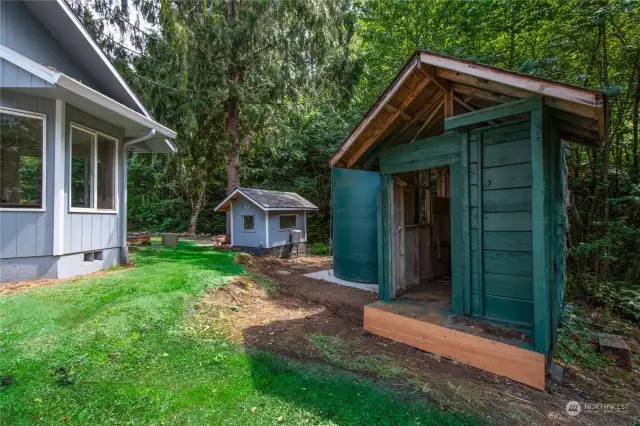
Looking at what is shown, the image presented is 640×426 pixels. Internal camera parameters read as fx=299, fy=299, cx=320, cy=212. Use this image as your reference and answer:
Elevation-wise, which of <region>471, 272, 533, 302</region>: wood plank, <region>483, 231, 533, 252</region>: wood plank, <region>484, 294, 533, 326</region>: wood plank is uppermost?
<region>483, 231, 533, 252</region>: wood plank

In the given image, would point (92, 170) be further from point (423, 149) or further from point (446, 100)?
point (446, 100)

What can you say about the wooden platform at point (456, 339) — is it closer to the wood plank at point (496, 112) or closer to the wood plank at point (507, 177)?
the wood plank at point (507, 177)

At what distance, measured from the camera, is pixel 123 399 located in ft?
7.66

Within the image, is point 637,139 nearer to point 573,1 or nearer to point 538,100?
point 573,1

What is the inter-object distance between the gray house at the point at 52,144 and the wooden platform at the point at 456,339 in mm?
5263

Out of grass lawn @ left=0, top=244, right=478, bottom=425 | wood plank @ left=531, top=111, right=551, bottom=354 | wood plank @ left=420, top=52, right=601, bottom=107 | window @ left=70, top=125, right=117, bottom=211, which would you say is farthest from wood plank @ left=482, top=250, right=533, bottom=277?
window @ left=70, top=125, right=117, bottom=211

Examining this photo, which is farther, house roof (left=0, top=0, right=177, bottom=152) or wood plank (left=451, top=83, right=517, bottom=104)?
house roof (left=0, top=0, right=177, bottom=152)

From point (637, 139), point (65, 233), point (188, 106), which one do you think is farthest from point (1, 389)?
point (637, 139)

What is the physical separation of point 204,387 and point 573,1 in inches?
366

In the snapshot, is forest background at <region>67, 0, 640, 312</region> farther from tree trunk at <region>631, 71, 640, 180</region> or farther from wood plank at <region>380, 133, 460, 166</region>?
wood plank at <region>380, 133, 460, 166</region>

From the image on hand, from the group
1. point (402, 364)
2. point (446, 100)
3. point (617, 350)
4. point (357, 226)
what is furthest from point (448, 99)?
point (357, 226)

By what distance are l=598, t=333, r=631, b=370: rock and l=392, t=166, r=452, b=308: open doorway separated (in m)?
1.92

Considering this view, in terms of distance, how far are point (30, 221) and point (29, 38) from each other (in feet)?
10.7

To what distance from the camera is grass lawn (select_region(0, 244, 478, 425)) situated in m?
2.24
